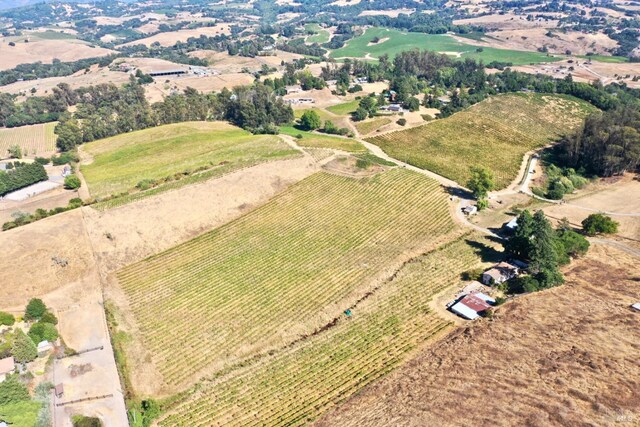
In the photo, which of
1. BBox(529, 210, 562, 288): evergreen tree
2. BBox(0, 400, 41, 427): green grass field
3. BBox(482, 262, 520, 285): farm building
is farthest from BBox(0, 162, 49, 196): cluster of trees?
BBox(529, 210, 562, 288): evergreen tree

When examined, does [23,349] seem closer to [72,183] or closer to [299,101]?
[72,183]

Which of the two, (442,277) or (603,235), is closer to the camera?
(442,277)

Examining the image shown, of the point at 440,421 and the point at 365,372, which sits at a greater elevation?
the point at 440,421

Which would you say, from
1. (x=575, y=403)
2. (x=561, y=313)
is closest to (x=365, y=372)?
(x=575, y=403)

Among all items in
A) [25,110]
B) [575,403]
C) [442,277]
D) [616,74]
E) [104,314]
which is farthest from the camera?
[616,74]

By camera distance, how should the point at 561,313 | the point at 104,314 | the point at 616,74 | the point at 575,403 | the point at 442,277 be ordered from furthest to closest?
the point at 616,74
the point at 442,277
the point at 104,314
the point at 561,313
the point at 575,403

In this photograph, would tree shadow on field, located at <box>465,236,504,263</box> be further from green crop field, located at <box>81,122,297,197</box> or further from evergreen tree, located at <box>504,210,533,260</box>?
green crop field, located at <box>81,122,297,197</box>

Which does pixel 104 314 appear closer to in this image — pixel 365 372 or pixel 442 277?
pixel 365 372

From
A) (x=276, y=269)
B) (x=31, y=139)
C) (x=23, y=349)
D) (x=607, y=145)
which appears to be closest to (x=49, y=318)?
(x=23, y=349)

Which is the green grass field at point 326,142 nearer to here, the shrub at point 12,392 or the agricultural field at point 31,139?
the agricultural field at point 31,139
